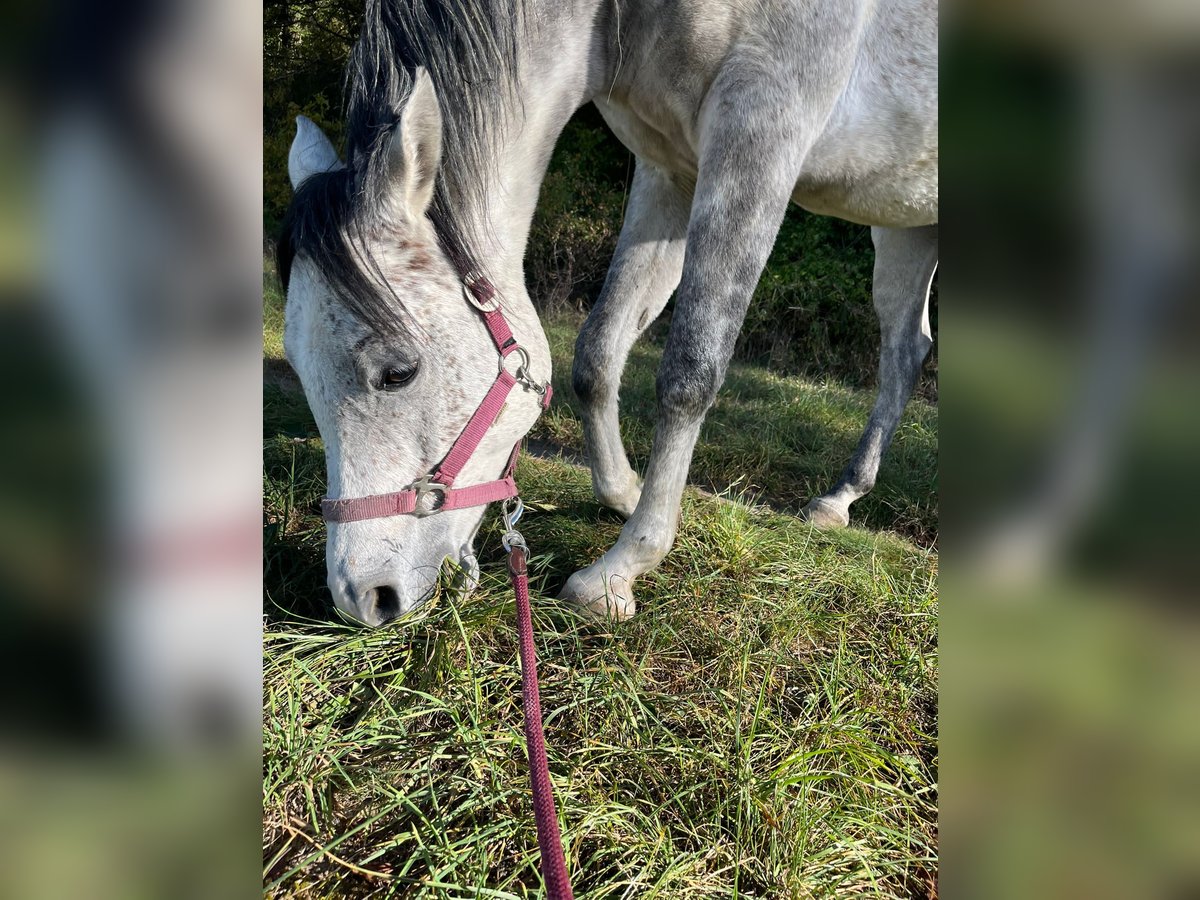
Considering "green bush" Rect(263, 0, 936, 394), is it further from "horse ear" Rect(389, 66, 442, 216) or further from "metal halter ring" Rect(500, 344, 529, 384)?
"horse ear" Rect(389, 66, 442, 216)

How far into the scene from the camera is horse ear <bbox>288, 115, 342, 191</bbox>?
220cm

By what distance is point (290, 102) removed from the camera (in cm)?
945

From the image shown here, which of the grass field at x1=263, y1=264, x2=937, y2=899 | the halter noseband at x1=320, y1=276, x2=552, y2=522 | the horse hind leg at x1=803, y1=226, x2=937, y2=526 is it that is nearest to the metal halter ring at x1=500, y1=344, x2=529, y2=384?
the halter noseband at x1=320, y1=276, x2=552, y2=522

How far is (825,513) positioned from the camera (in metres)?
3.37

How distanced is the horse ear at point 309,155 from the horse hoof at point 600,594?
134cm

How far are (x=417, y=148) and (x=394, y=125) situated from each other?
2.8 inches

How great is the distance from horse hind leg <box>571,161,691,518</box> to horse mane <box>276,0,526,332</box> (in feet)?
2.41

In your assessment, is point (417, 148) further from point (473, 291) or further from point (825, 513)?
point (825, 513)

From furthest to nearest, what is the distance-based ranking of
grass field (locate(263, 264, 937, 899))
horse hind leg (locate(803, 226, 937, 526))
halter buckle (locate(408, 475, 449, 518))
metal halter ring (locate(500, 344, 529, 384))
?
horse hind leg (locate(803, 226, 937, 526))
metal halter ring (locate(500, 344, 529, 384))
halter buckle (locate(408, 475, 449, 518))
grass field (locate(263, 264, 937, 899))
